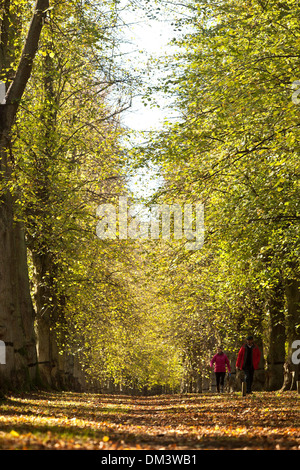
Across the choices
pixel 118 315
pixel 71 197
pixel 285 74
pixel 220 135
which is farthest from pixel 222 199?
pixel 118 315

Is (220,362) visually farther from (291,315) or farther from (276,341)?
(291,315)

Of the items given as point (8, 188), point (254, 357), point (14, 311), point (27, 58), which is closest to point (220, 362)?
point (254, 357)

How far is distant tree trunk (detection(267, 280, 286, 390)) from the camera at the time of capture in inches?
899

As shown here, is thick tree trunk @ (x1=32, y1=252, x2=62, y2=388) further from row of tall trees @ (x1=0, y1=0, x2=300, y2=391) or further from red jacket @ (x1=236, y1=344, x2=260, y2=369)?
red jacket @ (x1=236, y1=344, x2=260, y2=369)

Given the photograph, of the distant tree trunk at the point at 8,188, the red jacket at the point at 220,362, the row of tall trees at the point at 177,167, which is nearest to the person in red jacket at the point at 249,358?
the row of tall trees at the point at 177,167

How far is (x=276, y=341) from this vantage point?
23094mm

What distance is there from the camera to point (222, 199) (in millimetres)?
17406

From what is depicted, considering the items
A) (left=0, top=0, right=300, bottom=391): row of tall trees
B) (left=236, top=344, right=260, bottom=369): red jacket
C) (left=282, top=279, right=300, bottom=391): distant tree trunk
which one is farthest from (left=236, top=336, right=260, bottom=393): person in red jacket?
(left=282, top=279, right=300, bottom=391): distant tree trunk

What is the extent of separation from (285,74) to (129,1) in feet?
18.2

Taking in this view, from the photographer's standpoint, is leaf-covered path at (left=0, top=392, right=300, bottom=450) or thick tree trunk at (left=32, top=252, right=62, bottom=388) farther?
thick tree trunk at (left=32, top=252, right=62, bottom=388)

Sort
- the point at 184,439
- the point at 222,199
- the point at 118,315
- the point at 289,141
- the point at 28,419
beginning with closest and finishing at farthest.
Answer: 1. the point at 184,439
2. the point at 28,419
3. the point at 289,141
4. the point at 222,199
5. the point at 118,315

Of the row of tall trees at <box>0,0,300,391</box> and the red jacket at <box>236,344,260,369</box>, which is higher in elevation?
the row of tall trees at <box>0,0,300,391</box>

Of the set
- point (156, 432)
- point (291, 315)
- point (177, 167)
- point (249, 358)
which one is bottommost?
point (156, 432)

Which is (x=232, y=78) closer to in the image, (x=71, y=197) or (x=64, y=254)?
(x=71, y=197)
